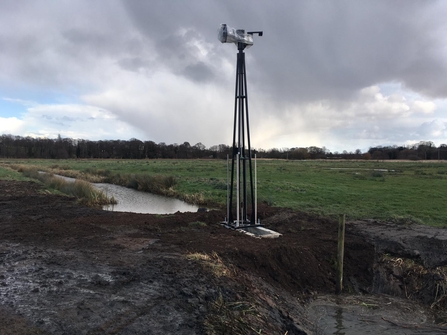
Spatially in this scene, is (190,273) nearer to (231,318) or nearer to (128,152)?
(231,318)

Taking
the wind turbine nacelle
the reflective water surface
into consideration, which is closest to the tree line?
the reflective water surface

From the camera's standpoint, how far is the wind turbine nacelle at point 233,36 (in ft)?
31.6

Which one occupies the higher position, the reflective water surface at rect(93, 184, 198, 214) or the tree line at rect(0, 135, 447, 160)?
the tree line at rect(0, 135, 447, 160)

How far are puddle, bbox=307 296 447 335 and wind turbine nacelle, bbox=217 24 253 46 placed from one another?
694 cm

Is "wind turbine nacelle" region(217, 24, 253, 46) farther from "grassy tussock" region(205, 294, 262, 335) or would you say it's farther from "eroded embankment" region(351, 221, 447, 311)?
"grassy tussock" region(205, 294, 262, 335)

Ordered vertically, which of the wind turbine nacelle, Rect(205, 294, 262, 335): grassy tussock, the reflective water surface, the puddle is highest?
the wind turbine nacelle

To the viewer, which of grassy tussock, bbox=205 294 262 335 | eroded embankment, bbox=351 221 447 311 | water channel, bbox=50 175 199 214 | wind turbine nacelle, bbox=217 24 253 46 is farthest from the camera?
water channel, bbox=50 175 199 214

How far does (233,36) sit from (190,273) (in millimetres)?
6590

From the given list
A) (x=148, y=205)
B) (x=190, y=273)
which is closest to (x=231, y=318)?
(x=190, y=273)

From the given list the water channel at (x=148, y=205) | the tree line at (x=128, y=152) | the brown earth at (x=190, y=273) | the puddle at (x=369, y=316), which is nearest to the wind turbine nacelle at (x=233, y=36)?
the brown earth at (x=190, y=273)

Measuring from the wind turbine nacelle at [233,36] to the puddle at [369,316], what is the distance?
22.8ft

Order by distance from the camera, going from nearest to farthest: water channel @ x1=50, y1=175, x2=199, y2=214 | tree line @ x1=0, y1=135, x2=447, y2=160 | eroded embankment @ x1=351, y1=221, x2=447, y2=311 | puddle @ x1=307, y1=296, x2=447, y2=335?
puddle @ x1=307, y1=296, x2=447, y2=335
eroded embankment @ x1=351, y1=221, x2=447, y2=311
water channel @ x1=50, y1=175, x2=199, y2=214
tree line @ x1=0, y1=135, x2=447, y2=160

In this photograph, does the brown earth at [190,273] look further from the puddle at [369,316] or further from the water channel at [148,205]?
the water channel at [148,205]

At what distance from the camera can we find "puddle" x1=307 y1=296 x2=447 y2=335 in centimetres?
656
